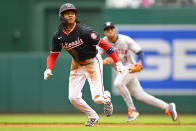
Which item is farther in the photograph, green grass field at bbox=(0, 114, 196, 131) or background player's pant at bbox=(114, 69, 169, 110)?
background player's pant at bbox=(114, 69, 169, 110)

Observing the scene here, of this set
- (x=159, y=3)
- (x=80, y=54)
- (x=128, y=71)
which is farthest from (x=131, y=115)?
(x=159, y=3)

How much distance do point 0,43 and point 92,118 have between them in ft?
23.4

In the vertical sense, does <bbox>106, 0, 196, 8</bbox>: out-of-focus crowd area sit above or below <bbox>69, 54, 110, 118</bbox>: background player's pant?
above

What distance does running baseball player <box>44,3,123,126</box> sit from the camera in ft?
22.1

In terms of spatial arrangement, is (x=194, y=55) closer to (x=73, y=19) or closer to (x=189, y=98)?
(x=189, y=98)

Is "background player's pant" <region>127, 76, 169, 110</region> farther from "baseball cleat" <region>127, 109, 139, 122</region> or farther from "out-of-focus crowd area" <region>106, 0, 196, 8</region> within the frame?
"out-of-focus crowd area" <region>106, 0, 196, 8</region>

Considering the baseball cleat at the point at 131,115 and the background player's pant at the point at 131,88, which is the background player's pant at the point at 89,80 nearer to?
the background player's pant at the point at 131,88

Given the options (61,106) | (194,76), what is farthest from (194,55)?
(61,106)

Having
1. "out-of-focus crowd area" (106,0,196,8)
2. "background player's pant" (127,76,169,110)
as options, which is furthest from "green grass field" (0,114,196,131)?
"out-of-focus crowd area" (106,0,196,8)

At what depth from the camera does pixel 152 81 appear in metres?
12.0

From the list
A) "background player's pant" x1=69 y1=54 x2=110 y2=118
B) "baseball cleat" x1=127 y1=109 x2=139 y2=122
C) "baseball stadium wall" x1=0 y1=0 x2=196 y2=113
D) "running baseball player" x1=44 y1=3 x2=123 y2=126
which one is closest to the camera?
"running baseball player" x1=44 y1=3 x2=123 y2=126

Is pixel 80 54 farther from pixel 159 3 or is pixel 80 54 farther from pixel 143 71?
pixel 159 3

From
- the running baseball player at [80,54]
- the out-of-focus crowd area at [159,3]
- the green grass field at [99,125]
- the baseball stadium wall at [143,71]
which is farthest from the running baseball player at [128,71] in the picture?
the out-of-focus crowd area at [159,3]

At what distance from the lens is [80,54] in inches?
273
